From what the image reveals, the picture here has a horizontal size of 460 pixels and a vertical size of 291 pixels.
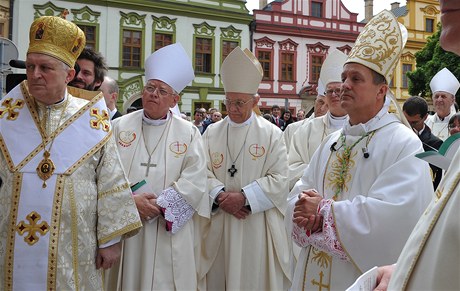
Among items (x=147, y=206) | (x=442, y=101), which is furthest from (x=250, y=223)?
(x=442, y=101)

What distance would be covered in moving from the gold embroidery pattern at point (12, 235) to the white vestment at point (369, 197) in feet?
5.47

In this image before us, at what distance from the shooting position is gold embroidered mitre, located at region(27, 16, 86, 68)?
3.15 meters

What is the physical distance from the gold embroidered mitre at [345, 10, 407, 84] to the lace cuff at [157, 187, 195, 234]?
5.81 ft

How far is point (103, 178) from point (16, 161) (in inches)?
20.5

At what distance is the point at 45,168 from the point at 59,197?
195 mm

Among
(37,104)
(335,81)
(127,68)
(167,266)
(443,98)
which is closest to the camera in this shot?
(37,104)

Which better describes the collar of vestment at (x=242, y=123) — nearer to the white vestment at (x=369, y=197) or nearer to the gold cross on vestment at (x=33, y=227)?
the white vestment at (x=369, y=197)

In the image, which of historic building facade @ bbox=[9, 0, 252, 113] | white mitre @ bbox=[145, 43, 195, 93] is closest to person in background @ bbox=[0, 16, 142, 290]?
white mitre @ bbox=[145, 43, 195, 93]

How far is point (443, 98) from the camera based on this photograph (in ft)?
26.8

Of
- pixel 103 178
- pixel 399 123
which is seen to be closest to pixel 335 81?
pixel 399 123

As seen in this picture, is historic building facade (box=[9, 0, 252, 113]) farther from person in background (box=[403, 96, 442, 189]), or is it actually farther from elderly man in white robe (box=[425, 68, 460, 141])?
person in background (box=[403, 96, 442, 189])

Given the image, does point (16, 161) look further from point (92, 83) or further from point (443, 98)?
point (443, 98)

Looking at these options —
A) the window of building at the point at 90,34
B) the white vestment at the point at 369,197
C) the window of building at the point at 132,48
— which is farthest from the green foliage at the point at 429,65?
the white vestment at the point at 369,197

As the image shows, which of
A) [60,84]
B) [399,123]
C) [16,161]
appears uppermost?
[60,84]
